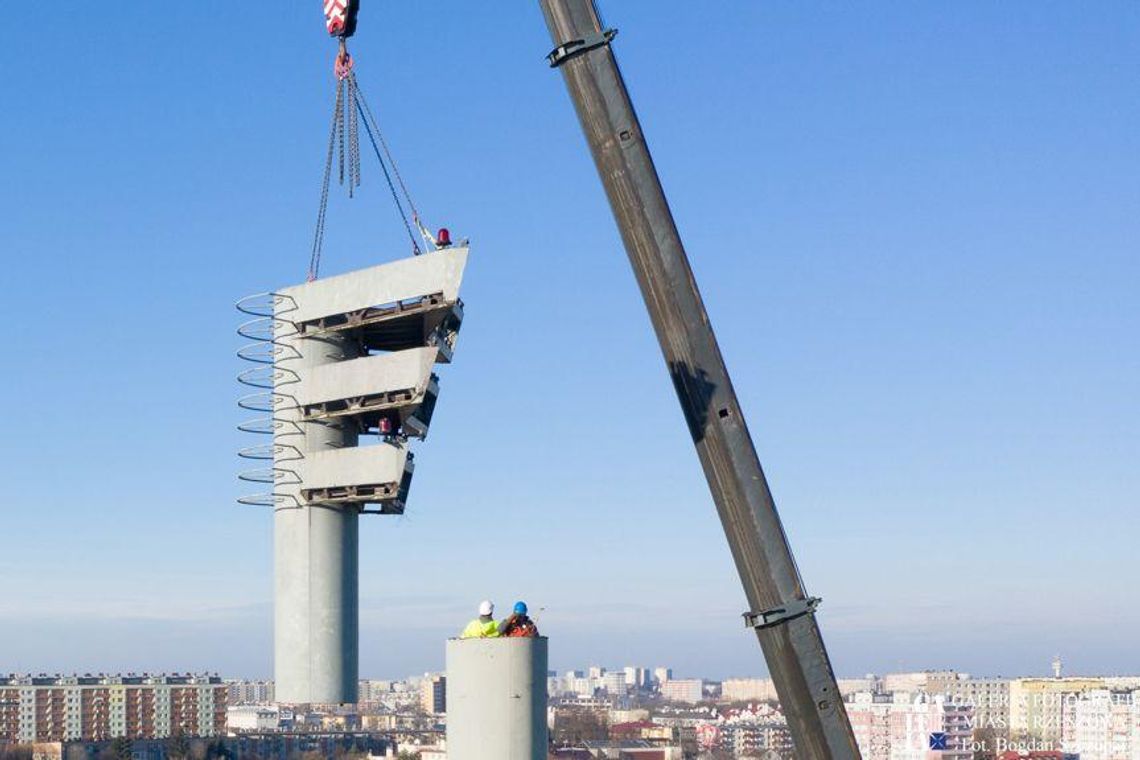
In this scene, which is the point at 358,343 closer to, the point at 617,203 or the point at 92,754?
the point at 617,203

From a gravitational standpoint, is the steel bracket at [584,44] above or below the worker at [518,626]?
above

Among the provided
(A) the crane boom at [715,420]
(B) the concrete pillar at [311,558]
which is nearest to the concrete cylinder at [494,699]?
(A) the crane boom at [715,420]

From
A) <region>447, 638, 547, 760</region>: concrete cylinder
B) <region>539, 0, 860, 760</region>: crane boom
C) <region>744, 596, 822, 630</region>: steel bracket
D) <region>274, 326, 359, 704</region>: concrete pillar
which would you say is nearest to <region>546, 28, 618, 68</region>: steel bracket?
<region>539, 0, 860, 760</region>: crane boom

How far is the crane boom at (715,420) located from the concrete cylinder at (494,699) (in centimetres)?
367

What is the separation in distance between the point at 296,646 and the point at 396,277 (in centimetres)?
525

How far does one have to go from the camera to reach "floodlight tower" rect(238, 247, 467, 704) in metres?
25.1

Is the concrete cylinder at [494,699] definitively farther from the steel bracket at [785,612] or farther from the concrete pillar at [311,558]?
the concrete pillar at [311,558]

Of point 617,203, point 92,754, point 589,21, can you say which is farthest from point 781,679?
point 92,754

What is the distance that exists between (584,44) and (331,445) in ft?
35.9

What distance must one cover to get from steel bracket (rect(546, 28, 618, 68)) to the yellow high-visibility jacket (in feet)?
19.1

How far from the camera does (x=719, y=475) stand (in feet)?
51.8

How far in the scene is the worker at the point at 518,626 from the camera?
19016 millimetres

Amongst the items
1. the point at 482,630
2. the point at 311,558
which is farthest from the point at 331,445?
the point at 482,630

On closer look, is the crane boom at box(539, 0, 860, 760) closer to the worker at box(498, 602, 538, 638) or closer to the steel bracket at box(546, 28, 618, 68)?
the steel bracket at box(546, 28, 618, 68)
